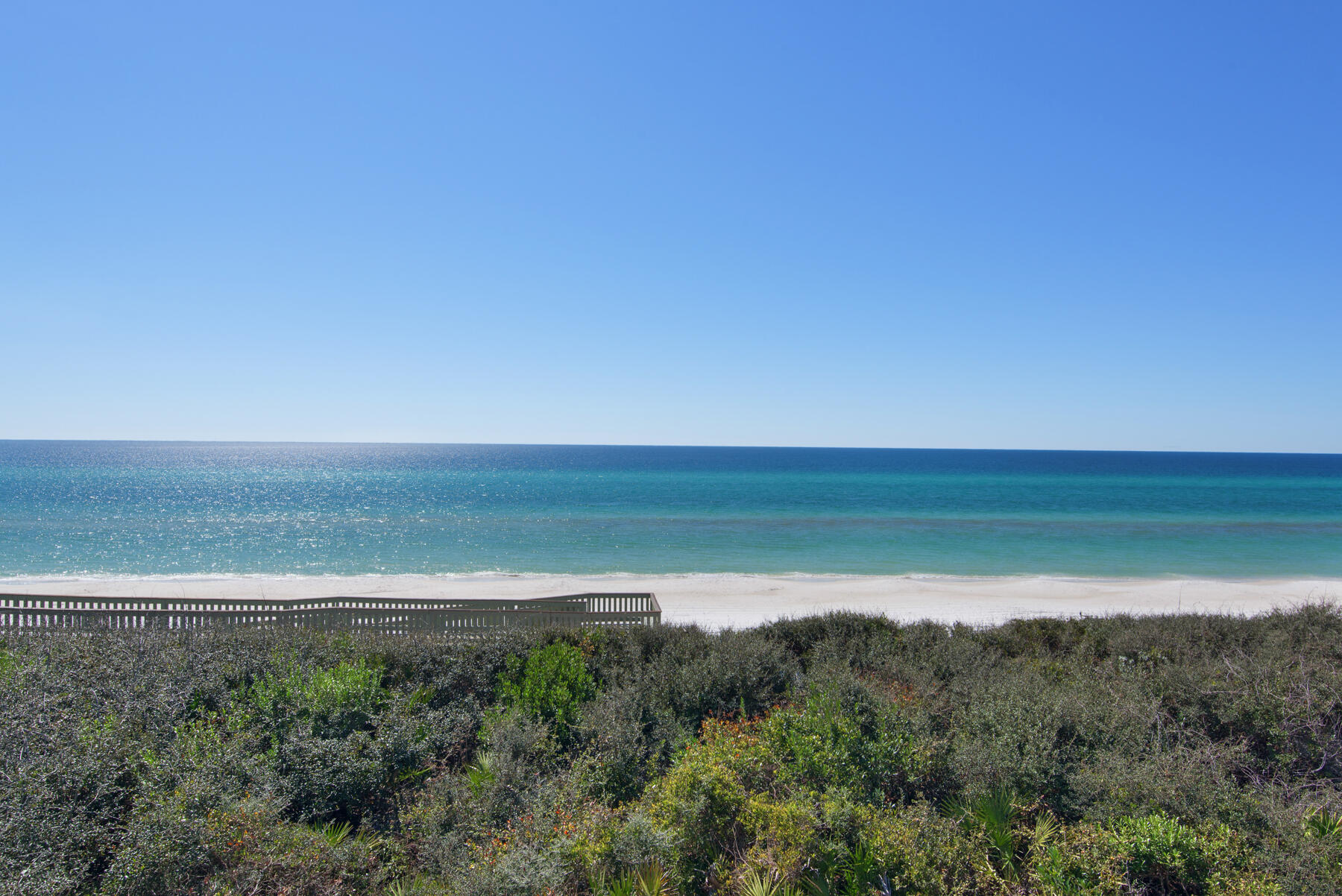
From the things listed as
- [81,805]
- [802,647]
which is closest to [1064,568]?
[802,647]

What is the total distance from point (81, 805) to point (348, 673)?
2.12 metres

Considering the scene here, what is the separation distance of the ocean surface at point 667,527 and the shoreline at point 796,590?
167cm

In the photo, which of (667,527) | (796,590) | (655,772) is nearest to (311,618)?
(655,772)

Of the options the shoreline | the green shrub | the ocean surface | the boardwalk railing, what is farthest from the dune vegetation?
the ocean surface

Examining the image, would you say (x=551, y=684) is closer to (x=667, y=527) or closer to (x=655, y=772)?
(x=655, y=772)

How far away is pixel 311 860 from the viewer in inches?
172

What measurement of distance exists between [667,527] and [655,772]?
33.3m

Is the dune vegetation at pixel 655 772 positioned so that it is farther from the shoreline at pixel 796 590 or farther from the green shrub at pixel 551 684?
the shoreline at pixel 796 590

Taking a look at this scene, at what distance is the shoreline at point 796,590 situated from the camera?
18.3 meters

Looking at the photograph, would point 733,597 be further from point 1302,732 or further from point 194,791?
point 194,791

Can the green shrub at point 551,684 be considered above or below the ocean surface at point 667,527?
above

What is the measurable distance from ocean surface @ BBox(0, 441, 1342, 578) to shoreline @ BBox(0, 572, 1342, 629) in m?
1.67

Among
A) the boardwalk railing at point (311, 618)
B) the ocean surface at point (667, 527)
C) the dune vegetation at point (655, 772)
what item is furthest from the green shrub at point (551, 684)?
the ocean surface at point (667, 527)

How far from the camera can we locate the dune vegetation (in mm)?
4195
